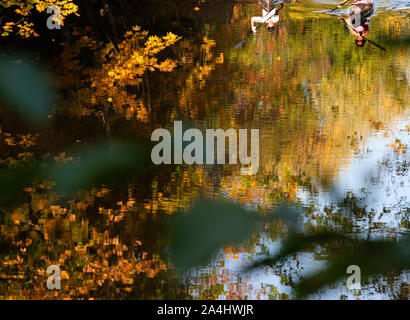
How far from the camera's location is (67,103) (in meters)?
12.9

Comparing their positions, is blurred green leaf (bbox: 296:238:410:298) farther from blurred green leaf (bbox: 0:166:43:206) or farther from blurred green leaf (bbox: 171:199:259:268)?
blurred green leaf (bbox: 0:166:43:206)

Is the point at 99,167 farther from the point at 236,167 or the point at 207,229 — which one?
the point at 207,229

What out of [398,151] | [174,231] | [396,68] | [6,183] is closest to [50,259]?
[174,231]

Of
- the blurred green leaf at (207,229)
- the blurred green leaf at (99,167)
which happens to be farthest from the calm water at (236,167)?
the blurred green leaf at (99,167)

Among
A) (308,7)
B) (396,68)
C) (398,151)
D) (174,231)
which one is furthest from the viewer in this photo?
(308,7)

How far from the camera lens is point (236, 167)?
970cm

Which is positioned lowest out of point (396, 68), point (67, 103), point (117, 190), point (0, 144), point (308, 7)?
point (117, 190)

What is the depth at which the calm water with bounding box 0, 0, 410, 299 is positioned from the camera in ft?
21.8

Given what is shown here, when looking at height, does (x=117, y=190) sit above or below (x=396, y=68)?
below

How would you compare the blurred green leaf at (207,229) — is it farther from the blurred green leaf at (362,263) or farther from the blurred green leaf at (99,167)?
the blurred green leaf at (99,167)

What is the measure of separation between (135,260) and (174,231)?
2.65ft

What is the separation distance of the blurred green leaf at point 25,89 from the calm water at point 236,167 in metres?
0.35

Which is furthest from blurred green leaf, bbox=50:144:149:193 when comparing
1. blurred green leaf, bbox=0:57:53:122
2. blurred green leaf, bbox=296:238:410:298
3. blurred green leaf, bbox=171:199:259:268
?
blurred green leaf, bbox=296:238:410:298
